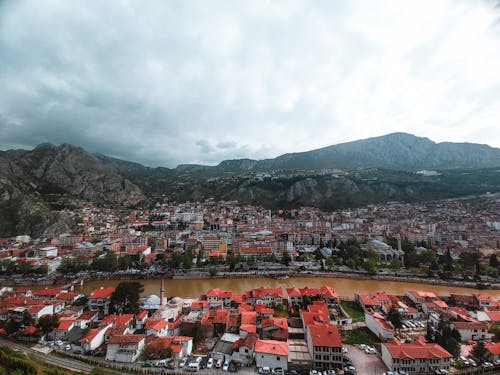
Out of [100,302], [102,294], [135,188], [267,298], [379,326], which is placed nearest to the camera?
[379,326]

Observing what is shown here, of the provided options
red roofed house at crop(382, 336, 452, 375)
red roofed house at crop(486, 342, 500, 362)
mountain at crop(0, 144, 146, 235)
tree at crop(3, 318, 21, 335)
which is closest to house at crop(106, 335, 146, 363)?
tree at crop(3, 318, 21, 335)

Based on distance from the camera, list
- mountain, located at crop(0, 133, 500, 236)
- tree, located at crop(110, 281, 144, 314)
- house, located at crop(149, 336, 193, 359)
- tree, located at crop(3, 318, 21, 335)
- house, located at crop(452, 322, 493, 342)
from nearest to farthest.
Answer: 1. house, located at crop(149, 336, 193, 359)
2. house, located at crop(452, 322, 493, 342)
3. tree, located at crop(3, 318, 21, 335)
4. tree, located at crop(110, 281, 144, 314)
5. mountain, located at crop(0, 133, 500, 236)

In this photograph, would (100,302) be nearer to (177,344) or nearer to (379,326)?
(177,344)

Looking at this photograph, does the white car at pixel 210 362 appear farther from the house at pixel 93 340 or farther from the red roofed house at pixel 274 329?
the house at pixel 93 340

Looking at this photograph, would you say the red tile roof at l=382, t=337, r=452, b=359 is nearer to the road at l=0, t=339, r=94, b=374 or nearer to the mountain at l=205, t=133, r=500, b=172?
the road at l=0, t=339, r=94, b=374

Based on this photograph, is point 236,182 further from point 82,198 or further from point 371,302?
point 371,302

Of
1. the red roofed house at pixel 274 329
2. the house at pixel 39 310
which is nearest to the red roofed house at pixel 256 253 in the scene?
the red roofed house at pixel 274 329

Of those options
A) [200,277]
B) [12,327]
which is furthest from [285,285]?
[12,327]
